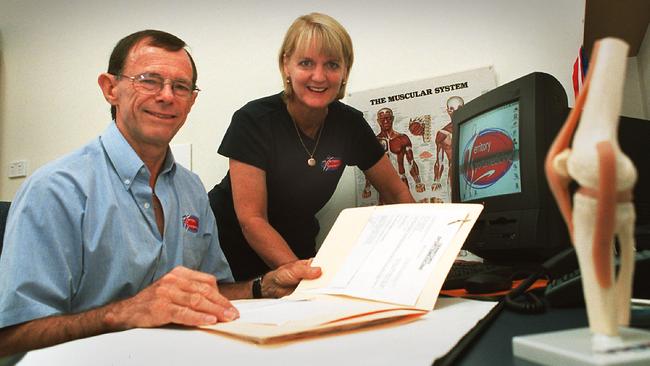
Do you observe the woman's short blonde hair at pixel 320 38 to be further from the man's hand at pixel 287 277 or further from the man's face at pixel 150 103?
the man's hand at pixel 287 277

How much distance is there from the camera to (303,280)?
0.80m

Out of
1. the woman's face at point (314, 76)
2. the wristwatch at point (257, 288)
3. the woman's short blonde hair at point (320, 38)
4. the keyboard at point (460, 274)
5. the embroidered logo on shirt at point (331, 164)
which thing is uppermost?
the woman's short blonde hair at point (320, 38)

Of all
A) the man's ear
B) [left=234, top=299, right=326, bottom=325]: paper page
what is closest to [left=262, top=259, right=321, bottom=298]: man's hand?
[left=234, top=299, right=326, bottom=325]: paper page

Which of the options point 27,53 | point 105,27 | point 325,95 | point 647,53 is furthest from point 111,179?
→ point 27,53

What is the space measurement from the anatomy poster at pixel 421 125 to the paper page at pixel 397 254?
972mm

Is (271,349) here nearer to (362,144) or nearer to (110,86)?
(110,86)

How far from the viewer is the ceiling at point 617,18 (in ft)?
3.36

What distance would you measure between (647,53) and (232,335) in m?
1.31

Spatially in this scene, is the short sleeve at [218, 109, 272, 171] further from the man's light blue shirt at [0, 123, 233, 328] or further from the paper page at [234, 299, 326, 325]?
the paper page at [234, 299, 326, 325]

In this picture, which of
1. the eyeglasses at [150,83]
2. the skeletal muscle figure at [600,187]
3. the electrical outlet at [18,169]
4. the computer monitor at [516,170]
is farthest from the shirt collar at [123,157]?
the electrical outlet at [18,169]

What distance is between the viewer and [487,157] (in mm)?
1098

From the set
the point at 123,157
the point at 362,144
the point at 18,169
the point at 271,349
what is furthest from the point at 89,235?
the point at 18,169

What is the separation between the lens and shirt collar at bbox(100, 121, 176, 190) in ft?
3.15

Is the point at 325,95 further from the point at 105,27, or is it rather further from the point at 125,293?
the point at 105,27
